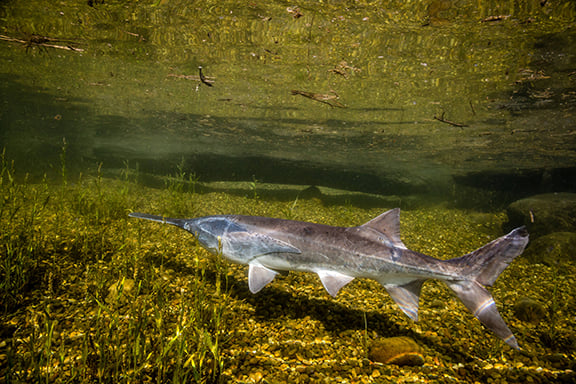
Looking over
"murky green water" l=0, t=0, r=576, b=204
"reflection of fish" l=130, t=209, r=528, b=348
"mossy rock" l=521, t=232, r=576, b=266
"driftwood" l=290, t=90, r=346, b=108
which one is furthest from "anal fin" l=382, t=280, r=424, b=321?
"driftwood" l=290, t=90, r=346, b=108

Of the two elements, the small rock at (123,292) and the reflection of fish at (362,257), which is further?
the small rock at (123,292)

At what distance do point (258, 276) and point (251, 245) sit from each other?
1.39ft

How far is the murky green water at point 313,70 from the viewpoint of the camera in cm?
757

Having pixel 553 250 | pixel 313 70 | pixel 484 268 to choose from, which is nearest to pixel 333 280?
pixel 484 268

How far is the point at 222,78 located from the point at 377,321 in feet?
44.5

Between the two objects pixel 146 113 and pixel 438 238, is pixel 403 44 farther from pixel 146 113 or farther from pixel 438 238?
pixel 146 113

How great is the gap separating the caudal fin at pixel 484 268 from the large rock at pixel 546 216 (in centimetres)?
1208

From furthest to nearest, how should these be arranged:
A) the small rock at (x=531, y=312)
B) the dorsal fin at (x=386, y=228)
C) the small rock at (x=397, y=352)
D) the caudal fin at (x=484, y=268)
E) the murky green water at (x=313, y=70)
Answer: the murky green water at (x=313, y=70) → the small rock at (x=531, y=312) → the dorsal fin at (x=386, y=228) → the small rock at (x=397, y=352) → the caudal fin at (x=484, y=268)

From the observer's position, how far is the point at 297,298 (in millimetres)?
3844

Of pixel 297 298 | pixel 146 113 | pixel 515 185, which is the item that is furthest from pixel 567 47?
pixel 515 185

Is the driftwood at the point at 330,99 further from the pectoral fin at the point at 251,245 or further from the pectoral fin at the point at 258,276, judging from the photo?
the pectoral fin at the point at 258,276

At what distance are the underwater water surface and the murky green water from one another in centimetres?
10

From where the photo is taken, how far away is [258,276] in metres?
3.21

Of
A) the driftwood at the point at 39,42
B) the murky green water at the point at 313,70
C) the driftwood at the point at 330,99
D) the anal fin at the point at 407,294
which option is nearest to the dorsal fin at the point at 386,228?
the anal fin at the point at 407,294
